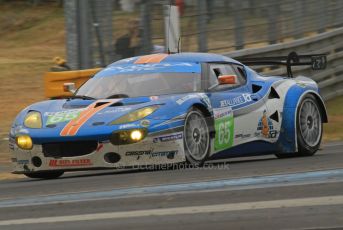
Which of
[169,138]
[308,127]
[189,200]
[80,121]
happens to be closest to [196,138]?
[169,138]

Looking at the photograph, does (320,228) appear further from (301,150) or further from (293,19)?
(293,19)

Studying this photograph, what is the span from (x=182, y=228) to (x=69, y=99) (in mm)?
4141

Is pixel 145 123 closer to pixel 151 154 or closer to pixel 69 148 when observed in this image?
pixel 151 154

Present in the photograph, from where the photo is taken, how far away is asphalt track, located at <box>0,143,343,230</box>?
17.5ft

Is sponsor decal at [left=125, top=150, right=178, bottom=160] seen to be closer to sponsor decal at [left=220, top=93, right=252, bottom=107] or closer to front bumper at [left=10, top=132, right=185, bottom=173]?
front bumper at [left=10, top=132, right=185, bottom=173]

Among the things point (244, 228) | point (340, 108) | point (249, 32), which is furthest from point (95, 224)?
point (340, 108)

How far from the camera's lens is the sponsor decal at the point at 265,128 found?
9531 millimetres

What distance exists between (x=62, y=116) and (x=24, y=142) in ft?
1.54

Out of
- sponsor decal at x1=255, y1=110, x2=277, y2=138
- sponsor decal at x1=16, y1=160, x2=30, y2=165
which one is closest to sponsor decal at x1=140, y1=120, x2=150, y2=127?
sponsor decal at x1=16, y1=160, x2=30, y2=165

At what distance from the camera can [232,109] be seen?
30.0 feet

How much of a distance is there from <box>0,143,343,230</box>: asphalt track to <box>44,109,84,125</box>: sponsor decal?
0.66 m

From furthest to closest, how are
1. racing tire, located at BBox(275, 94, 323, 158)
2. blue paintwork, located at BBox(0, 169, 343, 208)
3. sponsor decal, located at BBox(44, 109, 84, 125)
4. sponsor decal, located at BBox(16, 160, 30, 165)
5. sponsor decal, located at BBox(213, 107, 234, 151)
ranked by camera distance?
racing tire, located at BBox(275, 94, 323, 158), sponsor decal, located at BBox(213, 107, 234, 151), sponsor decal, located at BBox(16, 160, 30, 165), sponsor decal, located at BBox(44, 109, 84, 125), blue paintwork, located at BBox(0, 169, 343, 208)

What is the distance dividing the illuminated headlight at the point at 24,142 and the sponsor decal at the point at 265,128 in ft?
8.76

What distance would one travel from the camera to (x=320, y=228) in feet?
16.2
